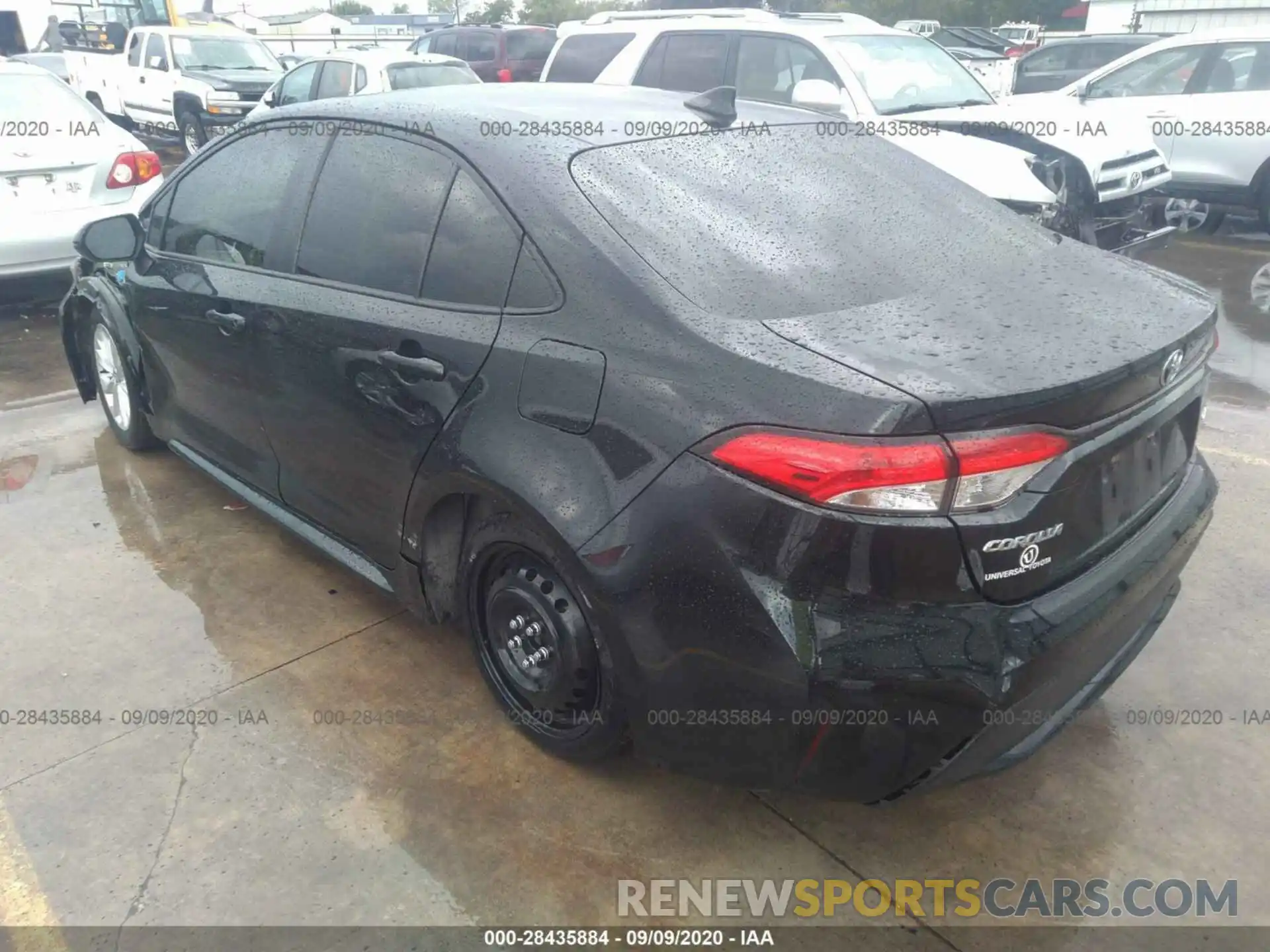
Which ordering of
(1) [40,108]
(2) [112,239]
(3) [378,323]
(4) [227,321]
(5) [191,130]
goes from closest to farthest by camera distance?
(3) [378,323] → (4) [227,321] → (2) [112,239] → (1) [40,108] → (5) [191,130]

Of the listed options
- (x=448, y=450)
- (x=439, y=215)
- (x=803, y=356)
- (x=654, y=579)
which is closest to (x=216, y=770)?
(x=448, y=450)

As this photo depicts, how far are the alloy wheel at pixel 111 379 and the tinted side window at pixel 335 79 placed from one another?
7708 mm

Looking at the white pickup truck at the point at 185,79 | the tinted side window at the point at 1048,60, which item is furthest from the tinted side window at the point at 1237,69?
the white pickup truck at the point at 185,79

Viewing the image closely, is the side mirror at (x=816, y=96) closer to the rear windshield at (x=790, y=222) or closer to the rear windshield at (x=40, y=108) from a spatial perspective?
the rear windshield at (x=790, y=222)

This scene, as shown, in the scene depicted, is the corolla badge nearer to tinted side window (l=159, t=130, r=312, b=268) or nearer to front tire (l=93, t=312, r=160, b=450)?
tinted side window (l=159, t=130, r=312, b=268)

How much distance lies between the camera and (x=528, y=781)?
8.81 feet

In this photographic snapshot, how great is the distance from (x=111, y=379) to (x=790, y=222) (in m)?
3.51

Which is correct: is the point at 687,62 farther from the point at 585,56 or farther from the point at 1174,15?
the point at 1174,15

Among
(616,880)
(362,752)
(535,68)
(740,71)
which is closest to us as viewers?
(616,880)

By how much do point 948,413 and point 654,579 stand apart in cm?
71

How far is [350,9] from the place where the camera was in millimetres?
84625

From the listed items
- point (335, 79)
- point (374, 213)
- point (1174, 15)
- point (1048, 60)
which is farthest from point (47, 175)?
point (1174, 15)

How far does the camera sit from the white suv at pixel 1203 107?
8625 millimetres

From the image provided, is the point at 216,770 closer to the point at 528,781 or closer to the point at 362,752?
the point at 362,752
